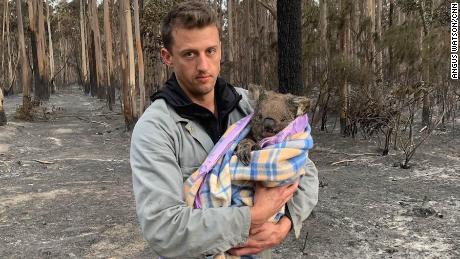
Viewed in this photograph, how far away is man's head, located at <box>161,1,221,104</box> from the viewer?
5.29ft

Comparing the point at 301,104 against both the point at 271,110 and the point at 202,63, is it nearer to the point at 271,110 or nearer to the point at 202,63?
the point at 271,110

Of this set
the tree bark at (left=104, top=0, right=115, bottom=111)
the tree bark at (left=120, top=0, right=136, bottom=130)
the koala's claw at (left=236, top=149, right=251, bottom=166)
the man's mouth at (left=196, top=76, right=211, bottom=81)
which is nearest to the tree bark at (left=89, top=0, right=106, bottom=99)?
the tree bark at (left=104, top=0, right=115, bottom=111)

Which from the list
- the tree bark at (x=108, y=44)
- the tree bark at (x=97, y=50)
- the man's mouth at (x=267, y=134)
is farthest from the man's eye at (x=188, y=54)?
the tree bark at (x=97, y=50)

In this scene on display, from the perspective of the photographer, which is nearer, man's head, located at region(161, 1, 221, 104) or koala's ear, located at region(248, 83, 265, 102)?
man's head, located at region(161, 1, 221, 104)

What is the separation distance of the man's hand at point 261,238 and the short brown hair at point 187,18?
76 cm

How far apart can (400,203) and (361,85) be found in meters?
4.53

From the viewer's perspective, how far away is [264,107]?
6.15ft

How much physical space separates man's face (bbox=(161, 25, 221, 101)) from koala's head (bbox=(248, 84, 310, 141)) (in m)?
0.25

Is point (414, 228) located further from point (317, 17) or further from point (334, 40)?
point (317, 17)

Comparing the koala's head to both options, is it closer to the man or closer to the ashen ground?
the man

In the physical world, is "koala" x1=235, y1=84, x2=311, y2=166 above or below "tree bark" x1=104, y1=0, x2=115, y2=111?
below

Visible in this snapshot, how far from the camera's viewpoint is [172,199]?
4.72 ft

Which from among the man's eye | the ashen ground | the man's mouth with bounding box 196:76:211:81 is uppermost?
the man's eye

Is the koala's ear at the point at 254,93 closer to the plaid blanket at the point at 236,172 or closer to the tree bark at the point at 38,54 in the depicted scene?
the plaid blanket at the point at 236,172
